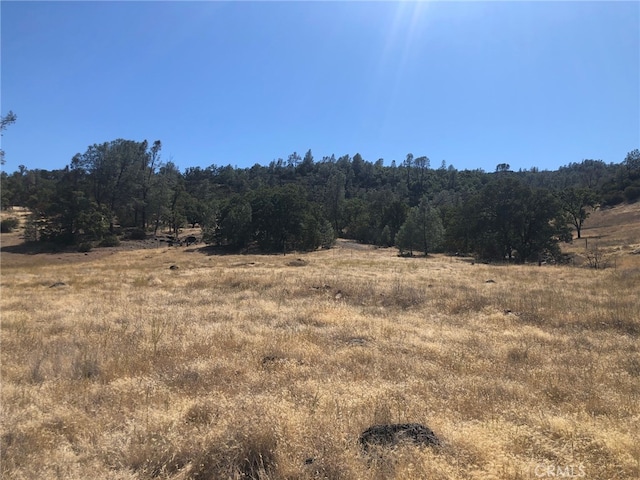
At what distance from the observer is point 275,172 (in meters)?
188

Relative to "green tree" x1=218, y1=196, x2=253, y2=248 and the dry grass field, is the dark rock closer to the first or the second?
the dry grass field

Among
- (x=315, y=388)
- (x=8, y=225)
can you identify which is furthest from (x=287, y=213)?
(x=315, y=388)

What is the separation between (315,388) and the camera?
6.32 meters

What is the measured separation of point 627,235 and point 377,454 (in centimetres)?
6943

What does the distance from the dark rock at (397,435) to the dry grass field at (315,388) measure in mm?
171

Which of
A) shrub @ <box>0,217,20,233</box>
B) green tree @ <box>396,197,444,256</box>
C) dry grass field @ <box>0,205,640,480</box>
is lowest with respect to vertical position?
dry grass field @ <box>0,205,640,480</box>

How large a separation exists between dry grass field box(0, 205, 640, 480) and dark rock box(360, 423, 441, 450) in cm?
17

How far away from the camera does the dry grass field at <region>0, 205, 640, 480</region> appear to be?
4.07m

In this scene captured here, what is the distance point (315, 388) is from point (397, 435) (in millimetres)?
2045

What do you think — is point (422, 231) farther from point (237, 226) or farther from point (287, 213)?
point (237, 226)

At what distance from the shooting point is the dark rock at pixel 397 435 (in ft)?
14.4

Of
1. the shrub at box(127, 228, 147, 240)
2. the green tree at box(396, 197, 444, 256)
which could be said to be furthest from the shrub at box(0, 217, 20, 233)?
the green tree at box(396, 197, 444, 256)

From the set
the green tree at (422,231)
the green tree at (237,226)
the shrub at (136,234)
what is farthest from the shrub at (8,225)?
the green tree at (422,231)

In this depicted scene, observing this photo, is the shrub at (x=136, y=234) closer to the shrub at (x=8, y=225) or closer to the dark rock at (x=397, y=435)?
the shrub at (x=8, y=225)
